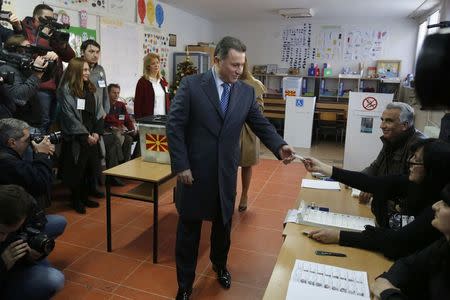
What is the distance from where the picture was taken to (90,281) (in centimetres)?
250

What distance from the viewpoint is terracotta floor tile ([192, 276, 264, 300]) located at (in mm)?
2359

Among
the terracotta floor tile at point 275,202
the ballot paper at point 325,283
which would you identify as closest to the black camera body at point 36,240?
the ballot paper at point 325,283

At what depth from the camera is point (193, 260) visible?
7.38ft

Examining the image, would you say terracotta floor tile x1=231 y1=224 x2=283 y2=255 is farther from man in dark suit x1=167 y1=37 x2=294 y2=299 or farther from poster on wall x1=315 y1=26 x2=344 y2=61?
poster on wall x1=315 y1=26 x2=344 y2=61

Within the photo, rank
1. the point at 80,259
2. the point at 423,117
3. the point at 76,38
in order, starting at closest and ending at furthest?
the point at 80,259 < the point at 76,38 < the point at 423,117

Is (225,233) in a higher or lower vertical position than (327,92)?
lower

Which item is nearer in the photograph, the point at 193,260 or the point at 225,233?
the point at 193,260

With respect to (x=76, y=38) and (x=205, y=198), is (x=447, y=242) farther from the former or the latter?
(x=76, y=38)

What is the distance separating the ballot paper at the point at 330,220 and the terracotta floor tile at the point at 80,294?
1340 millimetres

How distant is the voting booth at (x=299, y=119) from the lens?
21.6 feet

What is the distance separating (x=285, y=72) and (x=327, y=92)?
1.06 metres

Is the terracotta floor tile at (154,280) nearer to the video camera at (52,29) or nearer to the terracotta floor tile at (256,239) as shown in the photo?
the terracotta floor tile at (256,239)

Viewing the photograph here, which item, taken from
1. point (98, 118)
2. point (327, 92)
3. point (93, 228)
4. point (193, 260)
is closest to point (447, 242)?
point (193, 260)

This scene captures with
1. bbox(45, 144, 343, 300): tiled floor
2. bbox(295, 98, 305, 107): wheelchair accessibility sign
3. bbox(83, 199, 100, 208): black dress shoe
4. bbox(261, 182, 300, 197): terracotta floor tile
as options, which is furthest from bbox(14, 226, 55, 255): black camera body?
bbox(295, 98, 305, 107): wheelchair accessibility sign
